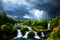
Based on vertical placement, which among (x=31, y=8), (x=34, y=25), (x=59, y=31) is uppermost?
(x=31, y=8)

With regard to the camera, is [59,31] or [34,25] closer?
[59,31]

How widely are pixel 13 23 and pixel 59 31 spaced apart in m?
1.56

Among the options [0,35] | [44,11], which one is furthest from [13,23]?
[44,11]

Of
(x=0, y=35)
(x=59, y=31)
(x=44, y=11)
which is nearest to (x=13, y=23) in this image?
(x=0, y=35)

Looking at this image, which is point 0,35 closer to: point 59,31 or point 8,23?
point 8,23

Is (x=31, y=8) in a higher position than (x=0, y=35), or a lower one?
higher

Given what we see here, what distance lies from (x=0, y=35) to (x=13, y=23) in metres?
0.61

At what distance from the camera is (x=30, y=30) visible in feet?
Answer: 22.0

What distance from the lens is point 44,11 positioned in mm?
6684

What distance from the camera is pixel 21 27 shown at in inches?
269

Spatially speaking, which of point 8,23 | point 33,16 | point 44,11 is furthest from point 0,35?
point 44,11

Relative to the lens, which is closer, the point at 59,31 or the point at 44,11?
the point at 59,31

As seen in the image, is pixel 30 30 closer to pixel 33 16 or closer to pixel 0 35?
pixel 33 16

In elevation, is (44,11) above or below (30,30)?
above
